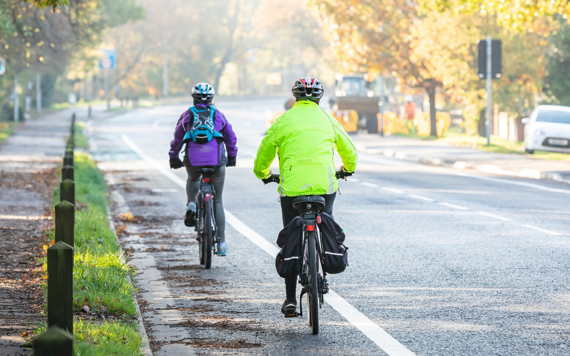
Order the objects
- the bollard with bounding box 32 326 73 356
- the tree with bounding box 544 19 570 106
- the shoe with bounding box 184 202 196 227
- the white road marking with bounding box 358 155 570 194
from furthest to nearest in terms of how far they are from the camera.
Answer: the tree with bounding box 544 19 570 106 < the white road marking with bounding box 358 155 570 194 < the shoe with bounding box 184 202 196 227 < the bollard with bounding box 32 326 73 356

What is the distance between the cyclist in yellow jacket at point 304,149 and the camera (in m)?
6.21

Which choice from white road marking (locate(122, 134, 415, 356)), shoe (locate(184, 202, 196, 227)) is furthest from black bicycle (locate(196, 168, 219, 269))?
white road marking (locate(122, 134, 415, 356))

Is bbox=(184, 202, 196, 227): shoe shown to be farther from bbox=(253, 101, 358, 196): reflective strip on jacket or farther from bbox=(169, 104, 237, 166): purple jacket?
bbox=(253, 101, 358, 196): reflective strip on jacket

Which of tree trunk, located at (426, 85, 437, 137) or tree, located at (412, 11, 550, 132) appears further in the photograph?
tree trunk, located at (426, 85, 437, 137)

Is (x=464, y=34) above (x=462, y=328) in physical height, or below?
above

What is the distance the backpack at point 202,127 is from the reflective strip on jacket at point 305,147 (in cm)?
230

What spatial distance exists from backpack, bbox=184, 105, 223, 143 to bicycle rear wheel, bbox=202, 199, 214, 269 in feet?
2.09

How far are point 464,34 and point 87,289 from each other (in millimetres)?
27336

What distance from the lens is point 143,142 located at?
33375 mm

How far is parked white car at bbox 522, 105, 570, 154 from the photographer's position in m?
24.6

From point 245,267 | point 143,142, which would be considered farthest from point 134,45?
point 245,267

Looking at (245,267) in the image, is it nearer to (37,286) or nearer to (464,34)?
(37,286)

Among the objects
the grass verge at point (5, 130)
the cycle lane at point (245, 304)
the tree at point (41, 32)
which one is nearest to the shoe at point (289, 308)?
the cycle lane at point (245, 304)

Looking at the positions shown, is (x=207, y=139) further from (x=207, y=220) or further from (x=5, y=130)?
(x=5, y=130)
